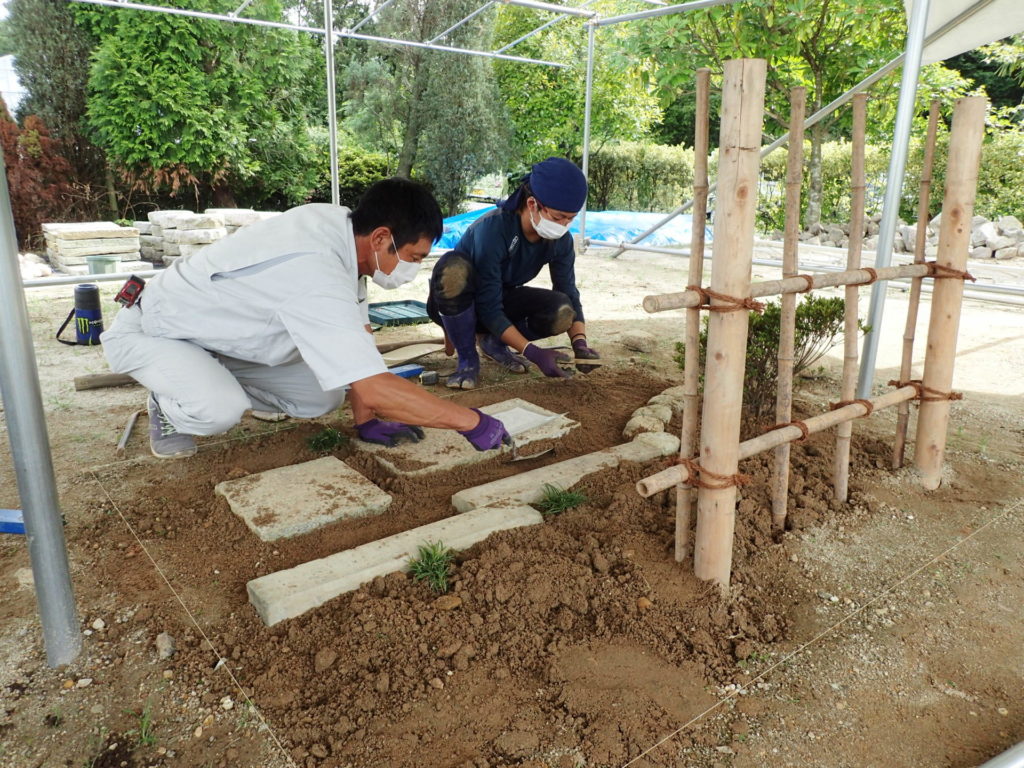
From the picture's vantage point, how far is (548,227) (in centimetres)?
384

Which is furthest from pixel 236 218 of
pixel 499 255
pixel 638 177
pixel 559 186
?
pixel 638 177

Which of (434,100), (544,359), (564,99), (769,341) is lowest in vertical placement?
(544,359)

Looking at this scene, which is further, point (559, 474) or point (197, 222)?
point (197, 222)

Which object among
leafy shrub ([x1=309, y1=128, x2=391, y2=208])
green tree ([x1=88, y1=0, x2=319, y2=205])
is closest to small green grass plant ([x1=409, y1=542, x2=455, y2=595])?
green tree ([x1=88, y1=0, x2=319, y2=205])

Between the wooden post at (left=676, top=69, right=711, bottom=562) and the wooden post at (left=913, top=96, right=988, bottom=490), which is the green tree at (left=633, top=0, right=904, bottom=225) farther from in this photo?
the wooden post at (left=676, top=69, right=711, bottom=562)

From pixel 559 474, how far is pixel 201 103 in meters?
12.5

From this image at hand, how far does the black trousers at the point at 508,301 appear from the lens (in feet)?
13.4

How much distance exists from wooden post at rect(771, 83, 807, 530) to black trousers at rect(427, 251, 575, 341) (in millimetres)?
1953

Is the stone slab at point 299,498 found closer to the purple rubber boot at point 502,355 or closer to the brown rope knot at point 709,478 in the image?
the brown rope knot at point 709,478

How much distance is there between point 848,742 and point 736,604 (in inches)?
21.2

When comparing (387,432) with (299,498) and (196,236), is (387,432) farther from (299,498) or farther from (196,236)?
(196,236)

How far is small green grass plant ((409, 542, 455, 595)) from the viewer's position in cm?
218

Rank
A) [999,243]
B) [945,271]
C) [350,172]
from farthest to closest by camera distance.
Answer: [350,172], [999,243], [945,271]

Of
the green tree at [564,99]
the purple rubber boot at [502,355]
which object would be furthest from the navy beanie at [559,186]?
the green tree at [564,99]
